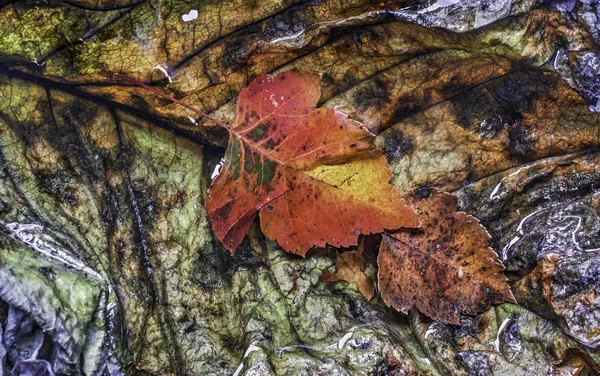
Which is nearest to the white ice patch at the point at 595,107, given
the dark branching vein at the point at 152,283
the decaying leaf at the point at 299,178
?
the decaying leaf at the point at 299,178

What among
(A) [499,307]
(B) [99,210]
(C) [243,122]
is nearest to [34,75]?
(B) [99,210]

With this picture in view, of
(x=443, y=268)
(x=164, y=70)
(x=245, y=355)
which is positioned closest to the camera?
(x=245, y=355)

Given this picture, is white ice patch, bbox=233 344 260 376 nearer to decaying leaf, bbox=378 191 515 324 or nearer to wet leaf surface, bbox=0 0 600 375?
wet leaf surface, bbox=0 0 600 375

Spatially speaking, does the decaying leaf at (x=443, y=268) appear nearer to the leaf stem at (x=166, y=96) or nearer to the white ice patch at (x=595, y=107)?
the white ice patch at (x=595, y=107)

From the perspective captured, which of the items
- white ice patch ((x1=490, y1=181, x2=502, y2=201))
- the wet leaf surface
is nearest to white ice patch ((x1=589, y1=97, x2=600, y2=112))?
the wet leaf surface

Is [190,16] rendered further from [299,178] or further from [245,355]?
[245,355]

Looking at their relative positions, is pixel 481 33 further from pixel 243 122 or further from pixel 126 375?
pixel 126 375

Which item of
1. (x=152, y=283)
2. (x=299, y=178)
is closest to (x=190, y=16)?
(x=299, y=178)
